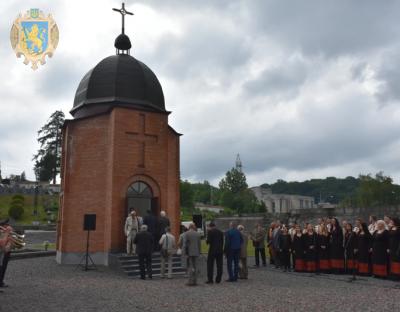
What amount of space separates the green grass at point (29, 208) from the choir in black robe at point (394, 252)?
39350 mm

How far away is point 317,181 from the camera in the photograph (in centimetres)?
16312

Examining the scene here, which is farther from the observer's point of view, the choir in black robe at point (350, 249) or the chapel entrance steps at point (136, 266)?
the chapel entrance steps at point (136, 266)

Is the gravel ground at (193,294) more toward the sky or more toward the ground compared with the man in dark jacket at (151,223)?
more toward the ground

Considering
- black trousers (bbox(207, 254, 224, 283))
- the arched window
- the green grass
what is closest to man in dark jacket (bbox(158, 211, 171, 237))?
the arched window

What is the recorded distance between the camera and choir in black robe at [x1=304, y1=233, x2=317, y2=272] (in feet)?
48.1

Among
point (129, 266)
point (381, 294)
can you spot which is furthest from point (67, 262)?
point (381, 294)

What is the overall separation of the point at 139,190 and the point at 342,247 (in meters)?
8.34

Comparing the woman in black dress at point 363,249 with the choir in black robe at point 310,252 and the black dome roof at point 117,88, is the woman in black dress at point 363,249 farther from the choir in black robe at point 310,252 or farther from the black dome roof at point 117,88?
the black dome roof at point 117,88

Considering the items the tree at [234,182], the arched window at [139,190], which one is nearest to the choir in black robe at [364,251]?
the arched window at [139,190]

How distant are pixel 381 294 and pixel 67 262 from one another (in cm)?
1248

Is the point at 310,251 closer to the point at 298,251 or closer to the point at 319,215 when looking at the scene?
the point at 298,251

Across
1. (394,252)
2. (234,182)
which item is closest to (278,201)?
(234,182)

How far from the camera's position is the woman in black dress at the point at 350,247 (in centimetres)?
1353

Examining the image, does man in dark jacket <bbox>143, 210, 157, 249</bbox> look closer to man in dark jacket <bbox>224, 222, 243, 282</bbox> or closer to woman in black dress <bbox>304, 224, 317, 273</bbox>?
man in dark jacket <bbox>224, 222, 243, 282</bbox>
